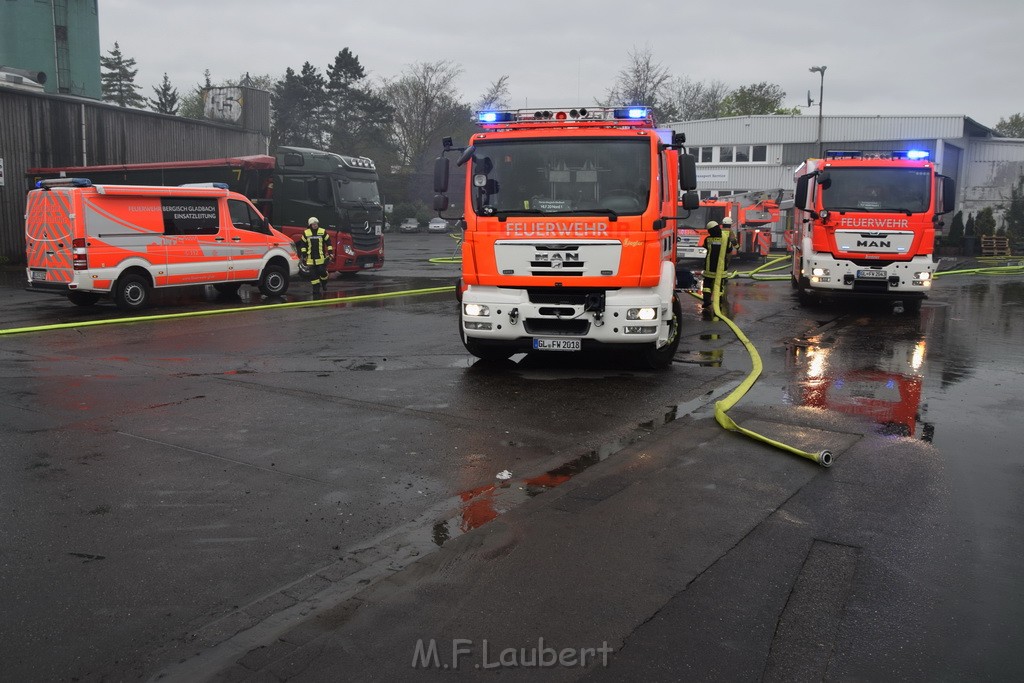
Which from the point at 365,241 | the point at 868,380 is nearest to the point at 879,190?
the point at 868,380

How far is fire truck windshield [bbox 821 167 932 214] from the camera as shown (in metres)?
15.8

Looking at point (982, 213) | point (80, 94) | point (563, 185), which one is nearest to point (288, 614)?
point (563, 185)

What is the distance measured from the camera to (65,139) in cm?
2838

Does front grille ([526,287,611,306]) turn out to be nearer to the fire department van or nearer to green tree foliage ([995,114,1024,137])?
the fire department van

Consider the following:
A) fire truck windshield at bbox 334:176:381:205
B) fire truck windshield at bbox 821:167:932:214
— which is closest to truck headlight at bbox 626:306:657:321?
fire truck windshield at bbox 821:167:932:214

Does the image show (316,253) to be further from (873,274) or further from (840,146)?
(840,146)

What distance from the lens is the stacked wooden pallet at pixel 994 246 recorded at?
3872cm

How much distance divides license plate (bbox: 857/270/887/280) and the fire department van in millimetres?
12243

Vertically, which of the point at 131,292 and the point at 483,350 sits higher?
the point at 131,292

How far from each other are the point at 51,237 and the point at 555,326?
10.5 m

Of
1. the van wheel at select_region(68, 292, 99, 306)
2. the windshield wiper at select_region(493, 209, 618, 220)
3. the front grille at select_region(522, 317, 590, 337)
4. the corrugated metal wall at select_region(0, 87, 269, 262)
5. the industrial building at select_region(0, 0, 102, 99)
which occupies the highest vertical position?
the industrial building at select_region(0, 0, 102, 99)

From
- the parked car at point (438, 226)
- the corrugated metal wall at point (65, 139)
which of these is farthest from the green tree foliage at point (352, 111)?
the corrugated metal wall at point (65, 139)

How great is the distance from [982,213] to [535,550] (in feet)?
138

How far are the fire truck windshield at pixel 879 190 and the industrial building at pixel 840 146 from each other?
32.9 metres
